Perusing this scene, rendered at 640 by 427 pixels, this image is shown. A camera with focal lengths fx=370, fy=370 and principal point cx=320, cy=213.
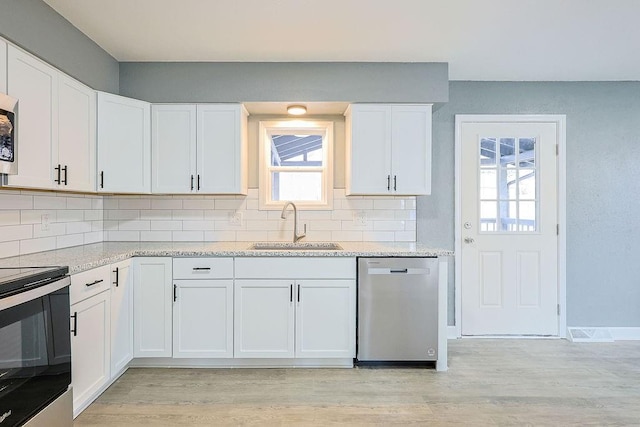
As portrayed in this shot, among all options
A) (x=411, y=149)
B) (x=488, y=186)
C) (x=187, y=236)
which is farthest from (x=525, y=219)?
(x=187, y=236)

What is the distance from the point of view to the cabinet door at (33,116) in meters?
1.98

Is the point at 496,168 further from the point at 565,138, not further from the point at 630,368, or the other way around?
the point at 630,368

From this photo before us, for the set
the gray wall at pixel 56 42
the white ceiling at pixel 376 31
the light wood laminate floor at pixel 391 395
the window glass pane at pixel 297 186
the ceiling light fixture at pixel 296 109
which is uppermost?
the white ceiling at pixel 376 31

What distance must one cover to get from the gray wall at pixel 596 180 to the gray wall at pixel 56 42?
2938 mm

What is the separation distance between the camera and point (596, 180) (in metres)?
3.46

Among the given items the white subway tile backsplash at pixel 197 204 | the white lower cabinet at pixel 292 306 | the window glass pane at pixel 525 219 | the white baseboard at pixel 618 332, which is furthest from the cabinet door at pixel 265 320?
the white baseboard at pixel 618 332

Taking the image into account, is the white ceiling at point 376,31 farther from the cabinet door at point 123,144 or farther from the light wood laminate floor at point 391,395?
the light wood laminate floor at point 391,395

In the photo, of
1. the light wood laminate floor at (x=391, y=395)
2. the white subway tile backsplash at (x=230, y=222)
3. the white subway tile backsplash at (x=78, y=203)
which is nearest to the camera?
the light wood laminate floor at (x=391, y=395)

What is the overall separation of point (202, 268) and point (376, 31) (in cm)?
205

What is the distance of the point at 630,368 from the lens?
9.20ft

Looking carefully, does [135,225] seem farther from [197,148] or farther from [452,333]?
[452,333]

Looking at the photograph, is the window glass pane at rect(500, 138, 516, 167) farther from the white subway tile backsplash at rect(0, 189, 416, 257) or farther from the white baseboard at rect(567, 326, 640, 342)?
the white baseboard at rect(567, 326, 640, 342)

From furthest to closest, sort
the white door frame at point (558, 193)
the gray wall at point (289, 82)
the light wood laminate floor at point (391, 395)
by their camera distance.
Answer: the white door frame at point (558, 193)
the gray wall at point (289, 82)
the light wood laminate floor at point (391, 395)

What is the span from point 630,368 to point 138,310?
12.1ft
